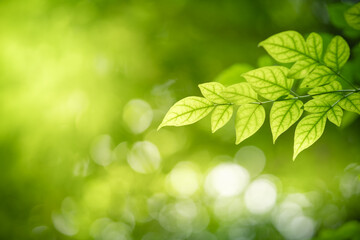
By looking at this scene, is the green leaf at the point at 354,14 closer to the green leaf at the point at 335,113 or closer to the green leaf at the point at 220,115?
the green leaf at the point at 335,113

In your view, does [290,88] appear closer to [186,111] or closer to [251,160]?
[186,111]

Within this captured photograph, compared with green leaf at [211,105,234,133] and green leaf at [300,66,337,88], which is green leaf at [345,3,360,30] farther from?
green leaf at [211,105,234,133]

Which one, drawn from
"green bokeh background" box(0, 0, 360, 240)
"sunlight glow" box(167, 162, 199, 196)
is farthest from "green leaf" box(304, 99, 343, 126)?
"sunlight glow" box(167, 162, 199, 196)

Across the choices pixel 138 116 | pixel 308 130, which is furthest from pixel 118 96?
pixel 308 130

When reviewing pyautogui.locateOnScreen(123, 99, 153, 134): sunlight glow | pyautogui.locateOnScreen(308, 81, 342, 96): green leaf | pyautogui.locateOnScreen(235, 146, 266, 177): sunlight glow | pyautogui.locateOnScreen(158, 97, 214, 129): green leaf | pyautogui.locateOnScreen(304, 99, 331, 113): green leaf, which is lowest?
pyautogui.locateOnScreen(304, 99, 331, 113): green leaf

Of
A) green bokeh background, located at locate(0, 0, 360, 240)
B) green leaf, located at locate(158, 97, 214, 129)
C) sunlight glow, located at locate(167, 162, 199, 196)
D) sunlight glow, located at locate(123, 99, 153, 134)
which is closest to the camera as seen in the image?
green leaf, located at locate(158, 97, 214, 129)

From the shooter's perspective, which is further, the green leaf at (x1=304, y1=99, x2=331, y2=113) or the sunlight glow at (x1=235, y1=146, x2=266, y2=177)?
the sunlight glow at (x1=235, y1=146, x2=266, y2=177)
